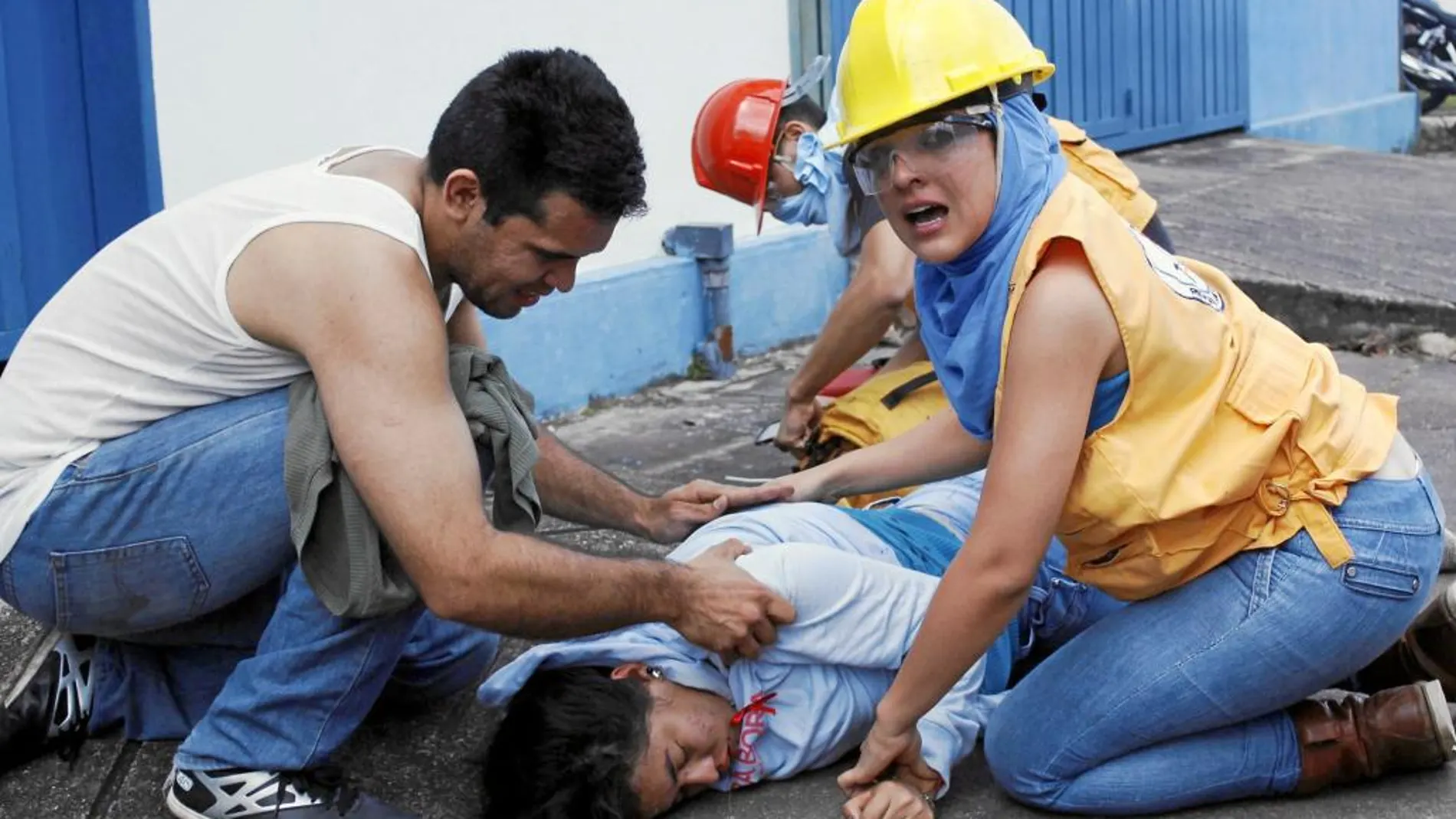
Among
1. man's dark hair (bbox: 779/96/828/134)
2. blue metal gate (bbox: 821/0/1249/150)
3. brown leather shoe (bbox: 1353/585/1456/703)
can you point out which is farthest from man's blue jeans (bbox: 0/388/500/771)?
blue metal gate (bbox: 821/0/1249/150)

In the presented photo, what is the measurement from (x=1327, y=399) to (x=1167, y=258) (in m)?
0.32

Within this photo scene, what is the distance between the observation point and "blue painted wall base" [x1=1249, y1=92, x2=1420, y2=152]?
10.3 m

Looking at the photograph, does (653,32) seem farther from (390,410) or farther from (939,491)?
(390,410)

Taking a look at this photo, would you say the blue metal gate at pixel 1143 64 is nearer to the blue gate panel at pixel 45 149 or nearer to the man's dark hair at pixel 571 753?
the blue gate panel at pixel 45 149

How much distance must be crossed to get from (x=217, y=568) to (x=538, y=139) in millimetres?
833

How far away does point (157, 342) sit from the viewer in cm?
268

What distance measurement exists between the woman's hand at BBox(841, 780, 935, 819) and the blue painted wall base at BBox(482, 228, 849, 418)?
267cm

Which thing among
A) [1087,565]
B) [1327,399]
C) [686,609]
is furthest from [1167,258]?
[686,609]

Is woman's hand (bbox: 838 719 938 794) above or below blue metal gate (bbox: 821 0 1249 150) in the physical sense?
below

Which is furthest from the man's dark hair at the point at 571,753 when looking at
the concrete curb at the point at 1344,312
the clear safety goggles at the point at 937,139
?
the concrete curb at the point at 1344,312

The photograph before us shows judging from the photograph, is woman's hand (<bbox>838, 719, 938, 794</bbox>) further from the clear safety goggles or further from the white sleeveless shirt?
the white sleeveless shirt

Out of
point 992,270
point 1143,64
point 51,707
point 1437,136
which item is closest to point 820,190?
point 992,270

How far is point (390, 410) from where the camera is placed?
245 cm

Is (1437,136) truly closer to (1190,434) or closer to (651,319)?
(651,319)
